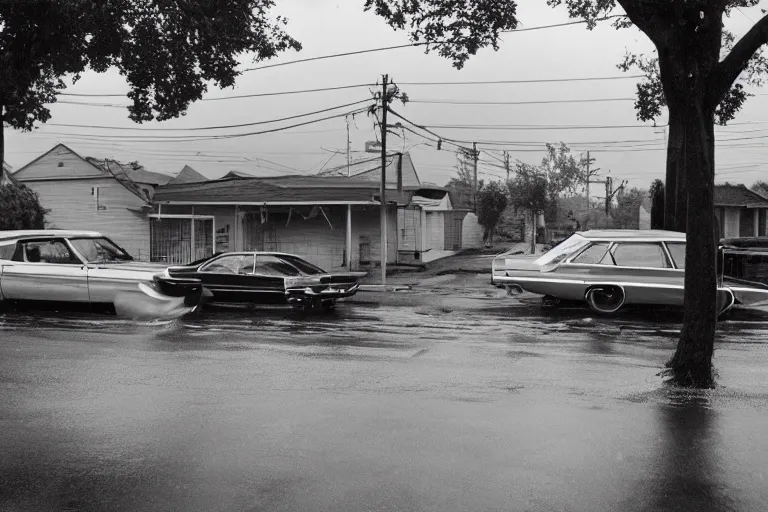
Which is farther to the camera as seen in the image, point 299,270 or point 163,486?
point 299,270

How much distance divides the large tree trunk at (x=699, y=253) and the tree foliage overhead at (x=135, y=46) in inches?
539

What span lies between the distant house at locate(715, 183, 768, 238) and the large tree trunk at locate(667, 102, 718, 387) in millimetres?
40901

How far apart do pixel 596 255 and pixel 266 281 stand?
627 centimetres

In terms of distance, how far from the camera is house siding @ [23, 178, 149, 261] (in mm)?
31000

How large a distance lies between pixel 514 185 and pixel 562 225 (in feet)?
63.9

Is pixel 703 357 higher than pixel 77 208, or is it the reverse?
pixel 77 208

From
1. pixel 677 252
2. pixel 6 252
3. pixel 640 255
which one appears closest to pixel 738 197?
pixel 677 252

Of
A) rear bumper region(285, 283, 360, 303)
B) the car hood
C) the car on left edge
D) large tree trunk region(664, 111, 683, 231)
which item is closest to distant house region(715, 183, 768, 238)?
large tree trunk region(664, 111, 683, 231)

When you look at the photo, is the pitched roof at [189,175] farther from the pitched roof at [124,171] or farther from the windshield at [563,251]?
the windshield at [563,251]

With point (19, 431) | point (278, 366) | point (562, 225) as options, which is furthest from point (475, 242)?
point (19, 431)

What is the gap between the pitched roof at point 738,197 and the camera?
150 feet

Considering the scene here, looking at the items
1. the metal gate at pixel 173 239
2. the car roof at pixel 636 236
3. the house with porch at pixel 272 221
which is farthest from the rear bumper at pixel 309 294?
the metal gate at pixel 173 239

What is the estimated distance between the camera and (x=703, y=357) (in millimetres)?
8102

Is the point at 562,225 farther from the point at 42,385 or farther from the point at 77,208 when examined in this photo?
the point at 42,385
